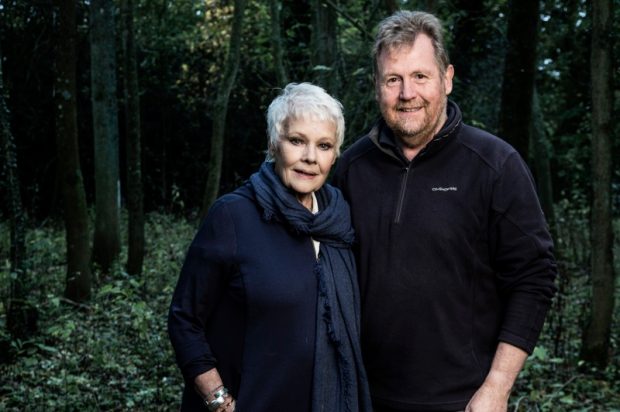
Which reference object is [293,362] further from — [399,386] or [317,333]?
[399,386]

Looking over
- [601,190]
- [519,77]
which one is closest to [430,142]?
[601,190]

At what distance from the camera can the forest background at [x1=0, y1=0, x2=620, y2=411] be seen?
615 cm

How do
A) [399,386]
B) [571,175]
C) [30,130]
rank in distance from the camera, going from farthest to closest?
[571,175] < [30,130] < [399,386]

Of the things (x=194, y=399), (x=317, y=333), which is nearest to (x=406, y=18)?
(x=317, y=333)

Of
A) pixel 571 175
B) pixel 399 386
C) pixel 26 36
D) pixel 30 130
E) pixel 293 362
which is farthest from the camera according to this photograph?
pixel 571 175

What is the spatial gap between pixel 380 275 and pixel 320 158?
57cm

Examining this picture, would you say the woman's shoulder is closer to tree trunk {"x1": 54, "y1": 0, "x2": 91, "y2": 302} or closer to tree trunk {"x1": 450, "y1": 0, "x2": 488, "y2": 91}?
tree trunk {"x1": 54, "y1": 0, "x2": 91, "y2": 302}

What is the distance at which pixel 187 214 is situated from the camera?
17.8m

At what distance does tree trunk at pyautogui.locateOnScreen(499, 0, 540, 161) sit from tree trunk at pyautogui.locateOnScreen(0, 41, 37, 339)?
5.10 metres

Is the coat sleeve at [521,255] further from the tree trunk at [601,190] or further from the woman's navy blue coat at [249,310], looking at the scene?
the tree trunk at [601,190]

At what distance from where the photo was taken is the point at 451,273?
2.91m

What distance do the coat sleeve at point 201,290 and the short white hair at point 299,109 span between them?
409 mm

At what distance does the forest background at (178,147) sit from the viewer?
20.2ft

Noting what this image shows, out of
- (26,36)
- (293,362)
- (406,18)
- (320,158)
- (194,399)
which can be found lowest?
(194,399)
